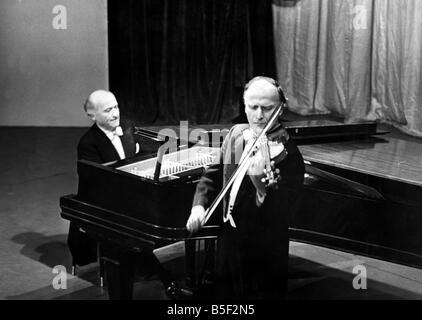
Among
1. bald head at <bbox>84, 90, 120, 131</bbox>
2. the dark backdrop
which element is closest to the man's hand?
bald head at <bbox>84, 90, 120, 131</bbox>

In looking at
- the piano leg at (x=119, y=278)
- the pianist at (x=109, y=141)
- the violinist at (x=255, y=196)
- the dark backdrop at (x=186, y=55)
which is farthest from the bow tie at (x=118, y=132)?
the dark backdrop at (x=186, y=55)

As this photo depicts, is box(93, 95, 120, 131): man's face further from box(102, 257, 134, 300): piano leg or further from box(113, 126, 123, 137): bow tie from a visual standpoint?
box(102, 257, 134, 300): piano leg

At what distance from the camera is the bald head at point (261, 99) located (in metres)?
3.02

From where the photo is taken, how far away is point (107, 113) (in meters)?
3.74

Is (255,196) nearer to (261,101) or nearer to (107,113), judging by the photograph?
(261,101)

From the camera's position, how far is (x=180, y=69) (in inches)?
334

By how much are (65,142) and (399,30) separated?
336 cm

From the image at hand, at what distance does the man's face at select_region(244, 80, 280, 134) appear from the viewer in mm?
3020

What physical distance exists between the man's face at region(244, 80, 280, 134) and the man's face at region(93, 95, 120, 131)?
87 centimetres

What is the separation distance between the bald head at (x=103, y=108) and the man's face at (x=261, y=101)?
32.9 inches

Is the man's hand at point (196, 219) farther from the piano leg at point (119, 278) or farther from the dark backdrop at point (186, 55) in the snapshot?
the dark backdrop at point (186, 55)

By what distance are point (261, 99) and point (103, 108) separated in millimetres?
968

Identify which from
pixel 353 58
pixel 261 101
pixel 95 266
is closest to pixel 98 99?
pixel 261 101
